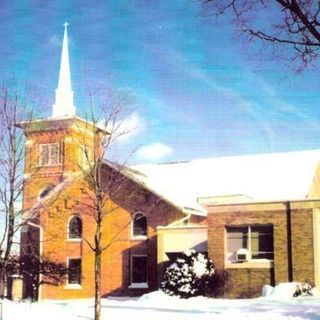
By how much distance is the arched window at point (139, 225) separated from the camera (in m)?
38.0

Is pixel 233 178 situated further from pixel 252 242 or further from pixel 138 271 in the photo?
pixel 252 242

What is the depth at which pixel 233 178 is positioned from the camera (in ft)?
136

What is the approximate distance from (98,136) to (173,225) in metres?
13.2

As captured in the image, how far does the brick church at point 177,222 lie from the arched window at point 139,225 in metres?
0.06

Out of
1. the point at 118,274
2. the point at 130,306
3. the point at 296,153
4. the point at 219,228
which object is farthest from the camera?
the point at 296,153

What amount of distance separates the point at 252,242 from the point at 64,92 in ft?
94.3

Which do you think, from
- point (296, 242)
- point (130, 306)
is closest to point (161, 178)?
point (296, 242)

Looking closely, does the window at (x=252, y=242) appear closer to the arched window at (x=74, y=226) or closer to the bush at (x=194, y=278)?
the bush at (x=194, y=278)

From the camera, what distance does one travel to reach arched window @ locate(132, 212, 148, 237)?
38.0 m

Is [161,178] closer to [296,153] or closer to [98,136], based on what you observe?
[296,153]

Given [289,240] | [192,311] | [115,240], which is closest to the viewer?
[192,311]

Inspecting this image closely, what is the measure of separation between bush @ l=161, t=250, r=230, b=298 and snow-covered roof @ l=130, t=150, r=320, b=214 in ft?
18.8

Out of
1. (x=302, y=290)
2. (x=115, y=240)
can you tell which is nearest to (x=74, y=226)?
(x=115, y=240)

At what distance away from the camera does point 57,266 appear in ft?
120
